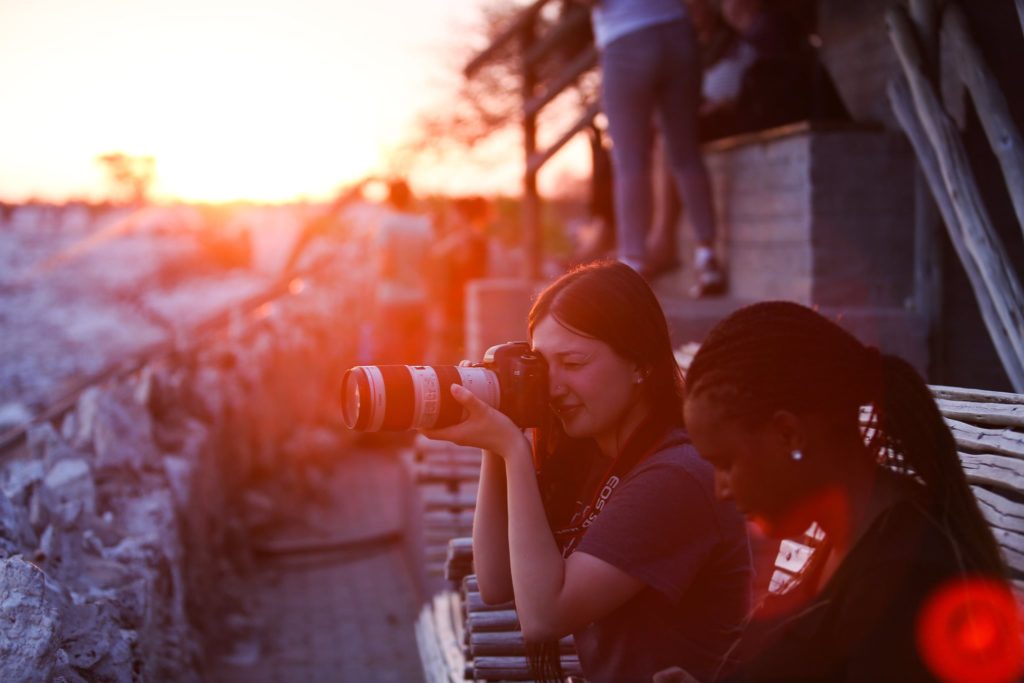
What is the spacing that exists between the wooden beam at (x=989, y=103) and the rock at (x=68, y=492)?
3418 millimetres

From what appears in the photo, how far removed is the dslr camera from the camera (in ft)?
7.05

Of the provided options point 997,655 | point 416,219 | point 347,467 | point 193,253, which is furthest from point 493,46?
point 193,253

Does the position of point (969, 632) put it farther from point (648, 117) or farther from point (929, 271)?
point (648, 117)

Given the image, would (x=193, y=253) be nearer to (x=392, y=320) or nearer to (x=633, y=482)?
(x=392, y=320)

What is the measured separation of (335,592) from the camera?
6.21 metres

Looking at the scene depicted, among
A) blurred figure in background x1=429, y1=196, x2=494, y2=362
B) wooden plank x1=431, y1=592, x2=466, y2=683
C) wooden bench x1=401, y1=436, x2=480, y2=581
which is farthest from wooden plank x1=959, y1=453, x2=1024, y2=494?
blurred figure in background x1=429, y1=196, x2=494, y2=362

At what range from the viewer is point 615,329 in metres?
2.23

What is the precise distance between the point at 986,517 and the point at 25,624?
2222mm

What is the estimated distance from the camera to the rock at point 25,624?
246 centimetres

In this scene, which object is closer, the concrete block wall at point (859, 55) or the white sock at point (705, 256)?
the concrete block wall at point (859, 55)

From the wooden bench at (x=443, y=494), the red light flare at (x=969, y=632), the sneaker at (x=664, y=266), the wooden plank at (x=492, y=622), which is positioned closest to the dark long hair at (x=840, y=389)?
the red light flare at (x=969, y=632)

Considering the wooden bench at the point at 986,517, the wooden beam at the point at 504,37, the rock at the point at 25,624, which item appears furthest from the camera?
the wooden beam at the point at 504,37

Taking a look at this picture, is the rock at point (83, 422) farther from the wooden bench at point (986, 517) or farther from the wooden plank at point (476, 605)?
the wooden plank at point (476, 605)

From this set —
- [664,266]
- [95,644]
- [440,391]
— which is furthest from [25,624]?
[664,266]
